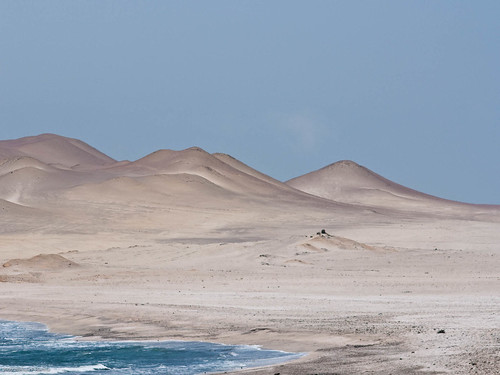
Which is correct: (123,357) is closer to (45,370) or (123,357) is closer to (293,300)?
(45,370)

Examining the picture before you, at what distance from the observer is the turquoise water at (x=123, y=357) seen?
50.6 ft

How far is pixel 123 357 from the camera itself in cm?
1680

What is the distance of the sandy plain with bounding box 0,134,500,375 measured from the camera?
53.0 feet

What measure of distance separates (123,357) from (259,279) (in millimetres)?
15037

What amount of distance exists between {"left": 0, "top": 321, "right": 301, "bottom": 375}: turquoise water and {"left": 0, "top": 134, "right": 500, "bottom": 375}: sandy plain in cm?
68

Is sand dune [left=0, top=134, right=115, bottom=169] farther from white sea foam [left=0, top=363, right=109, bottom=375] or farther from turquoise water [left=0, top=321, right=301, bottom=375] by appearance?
white sea foam [left=0, top=363, right=109, bottom=375]

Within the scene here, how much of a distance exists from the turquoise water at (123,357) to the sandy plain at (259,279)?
0.68 m

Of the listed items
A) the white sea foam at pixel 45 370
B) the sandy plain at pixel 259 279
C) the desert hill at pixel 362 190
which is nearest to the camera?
the white sea foam at pixel 45 370

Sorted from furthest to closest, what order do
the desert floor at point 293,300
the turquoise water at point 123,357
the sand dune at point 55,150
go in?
the sand dune at point 55,150, the turquoise water at point 123,357, the desert floor at point 293,300

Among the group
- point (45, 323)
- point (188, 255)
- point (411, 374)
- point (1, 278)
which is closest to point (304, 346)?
point (411, 374)

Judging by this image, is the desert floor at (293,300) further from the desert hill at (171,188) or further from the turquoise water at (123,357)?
the desert hill at (171,188)

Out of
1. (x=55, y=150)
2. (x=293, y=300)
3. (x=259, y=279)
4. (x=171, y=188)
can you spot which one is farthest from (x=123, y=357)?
(x=55, y=150)

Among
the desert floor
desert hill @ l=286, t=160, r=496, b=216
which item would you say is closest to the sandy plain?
the desert floor

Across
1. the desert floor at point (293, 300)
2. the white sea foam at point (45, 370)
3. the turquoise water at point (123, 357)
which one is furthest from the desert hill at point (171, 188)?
the white sea foam at point (45, 370)
